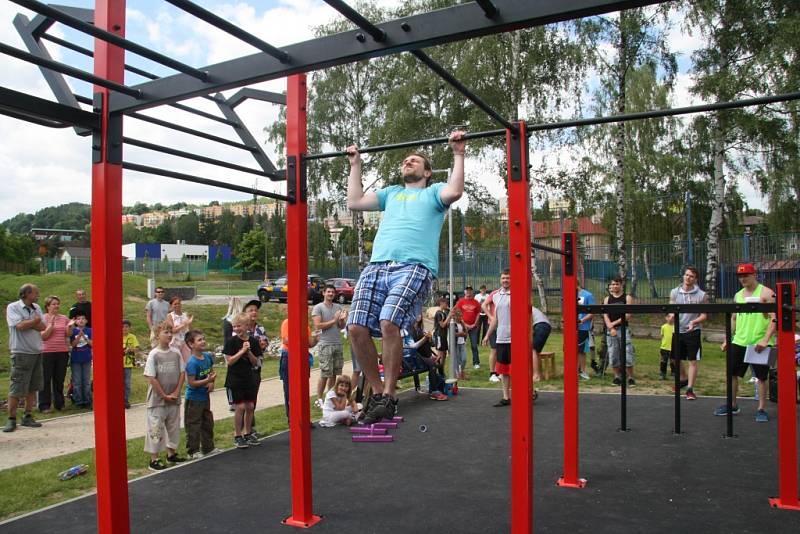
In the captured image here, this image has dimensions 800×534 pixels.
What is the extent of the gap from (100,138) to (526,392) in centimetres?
185

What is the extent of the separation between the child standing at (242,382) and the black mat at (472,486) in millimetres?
Answer: 202

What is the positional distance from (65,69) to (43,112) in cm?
19

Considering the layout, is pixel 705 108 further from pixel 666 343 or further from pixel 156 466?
pixel 666 343

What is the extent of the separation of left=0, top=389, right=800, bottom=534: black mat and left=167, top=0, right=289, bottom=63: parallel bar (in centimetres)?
214

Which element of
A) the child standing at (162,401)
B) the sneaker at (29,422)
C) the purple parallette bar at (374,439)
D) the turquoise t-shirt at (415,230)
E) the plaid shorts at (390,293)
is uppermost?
the turquoise t-shirt at (415,230)

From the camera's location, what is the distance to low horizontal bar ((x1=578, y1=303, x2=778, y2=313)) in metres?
3.45

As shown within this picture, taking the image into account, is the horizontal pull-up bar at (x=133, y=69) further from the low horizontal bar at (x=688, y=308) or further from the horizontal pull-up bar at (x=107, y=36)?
the low horizontal bar at (x=688, y=308)

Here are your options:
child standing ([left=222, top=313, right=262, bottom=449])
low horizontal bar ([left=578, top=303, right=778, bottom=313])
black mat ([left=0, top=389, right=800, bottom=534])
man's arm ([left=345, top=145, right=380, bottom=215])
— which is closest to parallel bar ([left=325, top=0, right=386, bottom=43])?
man's arm ([left=345, top=145, right=380, bottom=215])

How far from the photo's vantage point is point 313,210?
72.0 feet

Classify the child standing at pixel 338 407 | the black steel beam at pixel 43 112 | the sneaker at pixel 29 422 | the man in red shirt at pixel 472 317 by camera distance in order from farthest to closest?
the man in red shirt at pixel 472 317 → the sneaker at pixel 29 422 → the child standing at pixel 338 407 → the black steel beam at pixel 43 112

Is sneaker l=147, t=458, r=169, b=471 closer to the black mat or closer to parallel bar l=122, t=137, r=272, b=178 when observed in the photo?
the black mat

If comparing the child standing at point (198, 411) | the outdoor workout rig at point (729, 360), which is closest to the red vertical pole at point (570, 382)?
the outdoor workout rig at point (729, 360)

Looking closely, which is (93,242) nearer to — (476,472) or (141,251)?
(476,472)

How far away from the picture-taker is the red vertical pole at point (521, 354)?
2.30 meters
